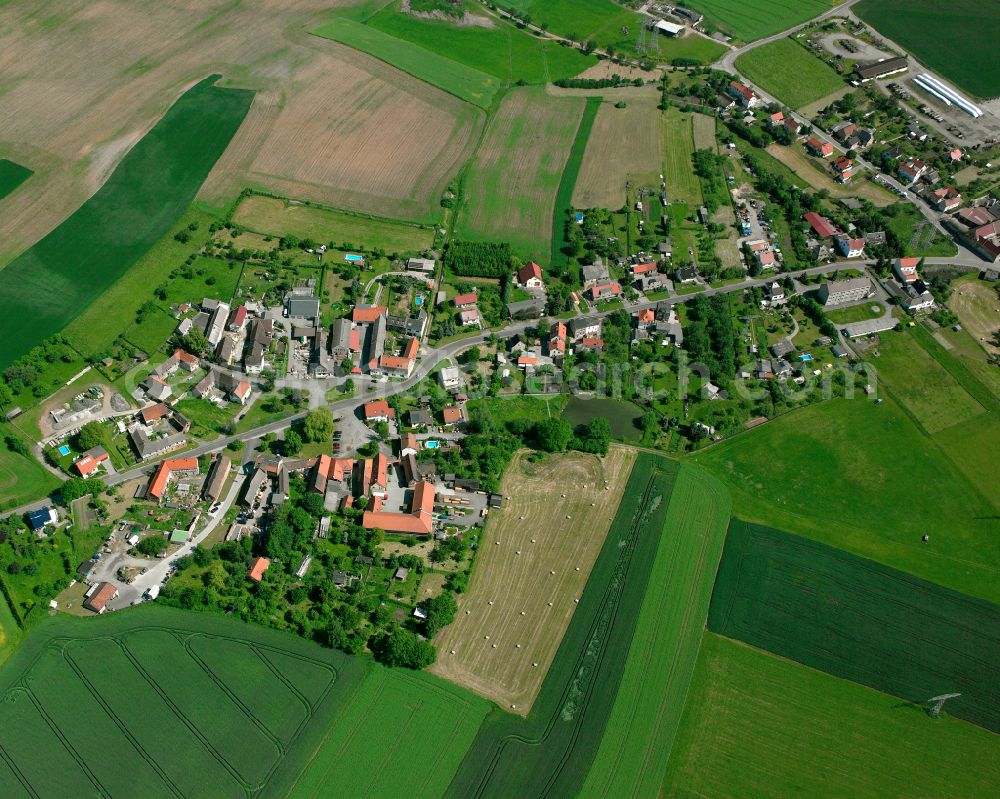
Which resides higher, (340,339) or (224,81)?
(224,81)

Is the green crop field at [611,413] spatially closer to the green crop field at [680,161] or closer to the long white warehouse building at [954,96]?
the green crop field at [680,161]

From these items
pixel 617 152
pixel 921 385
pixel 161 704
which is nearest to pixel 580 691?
pixel 161 704

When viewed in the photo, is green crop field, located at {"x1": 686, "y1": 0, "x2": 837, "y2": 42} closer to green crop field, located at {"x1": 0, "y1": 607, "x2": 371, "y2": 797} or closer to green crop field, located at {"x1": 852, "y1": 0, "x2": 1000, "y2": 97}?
green crop field, located at {"x1": 852, "y1": 0, "x2": 1000, "y2": 97}

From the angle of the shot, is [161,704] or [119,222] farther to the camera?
[119,222]

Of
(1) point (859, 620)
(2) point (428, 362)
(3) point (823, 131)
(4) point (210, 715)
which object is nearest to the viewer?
(4) point (210, 715)

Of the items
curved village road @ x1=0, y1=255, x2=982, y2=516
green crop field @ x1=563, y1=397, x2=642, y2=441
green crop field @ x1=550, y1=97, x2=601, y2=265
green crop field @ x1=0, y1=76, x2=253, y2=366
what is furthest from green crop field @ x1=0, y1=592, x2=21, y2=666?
green crop field @ x1=550, y1=97, x2=601, y2=265

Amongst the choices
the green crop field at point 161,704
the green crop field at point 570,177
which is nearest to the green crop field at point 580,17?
the green crop field at point 570,177

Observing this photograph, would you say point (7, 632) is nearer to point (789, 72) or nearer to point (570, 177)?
point (570, 177)
